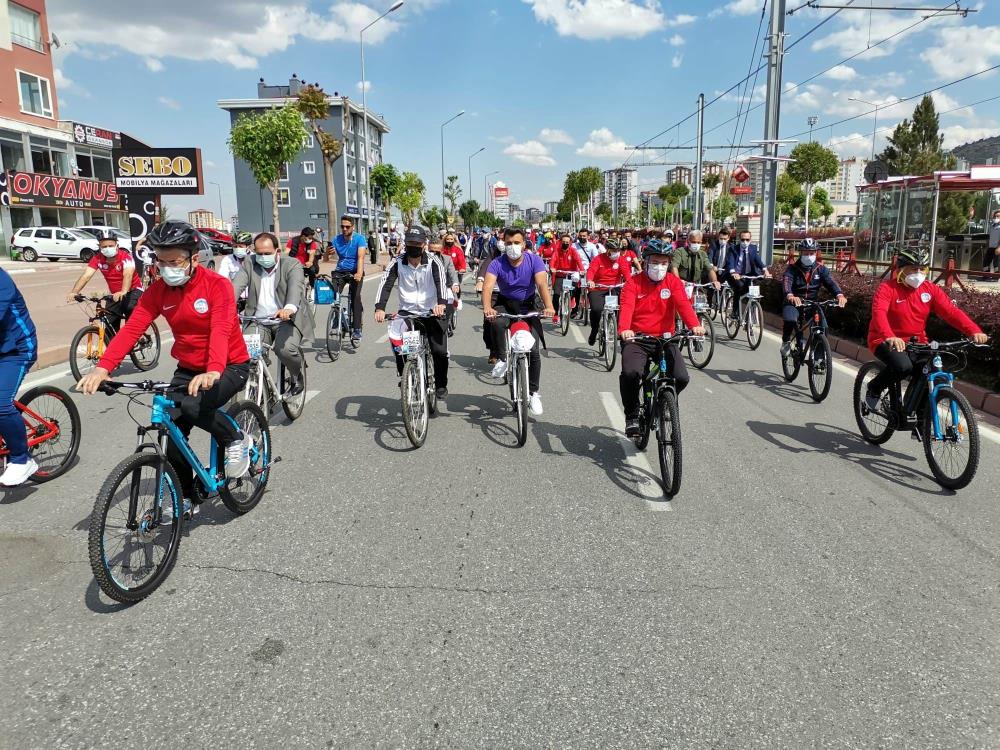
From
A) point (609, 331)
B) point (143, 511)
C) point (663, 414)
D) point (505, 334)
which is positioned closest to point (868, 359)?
point (609, 331)

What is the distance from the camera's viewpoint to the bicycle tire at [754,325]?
464 inches

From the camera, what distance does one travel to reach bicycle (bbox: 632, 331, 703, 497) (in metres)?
5.00

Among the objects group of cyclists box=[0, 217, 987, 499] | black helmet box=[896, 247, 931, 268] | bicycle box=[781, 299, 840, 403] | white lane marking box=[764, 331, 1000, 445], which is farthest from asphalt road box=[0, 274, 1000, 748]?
bicycle box=[781, 299, 840, 403]

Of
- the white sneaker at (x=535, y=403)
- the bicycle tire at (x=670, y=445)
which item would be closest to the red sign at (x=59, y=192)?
the white sneaker at (x=535, y=403)

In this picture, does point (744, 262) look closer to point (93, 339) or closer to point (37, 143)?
point (93, 339)

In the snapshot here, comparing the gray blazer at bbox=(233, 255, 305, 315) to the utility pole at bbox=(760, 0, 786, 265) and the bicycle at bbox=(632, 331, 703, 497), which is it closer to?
the bicycle at bbox=(632, 331, 703, 497)

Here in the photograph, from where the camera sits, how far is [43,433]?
538 cm

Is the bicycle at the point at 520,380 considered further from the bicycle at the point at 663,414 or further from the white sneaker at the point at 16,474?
the white sneaker at the point at 16,474

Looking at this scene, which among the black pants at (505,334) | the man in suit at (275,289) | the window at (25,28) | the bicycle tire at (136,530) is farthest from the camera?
the window at (25,28)

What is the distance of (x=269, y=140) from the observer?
1613 inches

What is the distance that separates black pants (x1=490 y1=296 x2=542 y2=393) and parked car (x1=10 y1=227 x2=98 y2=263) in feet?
111

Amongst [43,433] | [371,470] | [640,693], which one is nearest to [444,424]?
[371,470]

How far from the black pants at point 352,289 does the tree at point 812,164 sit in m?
59.1

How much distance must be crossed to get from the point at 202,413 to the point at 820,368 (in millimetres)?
6670
